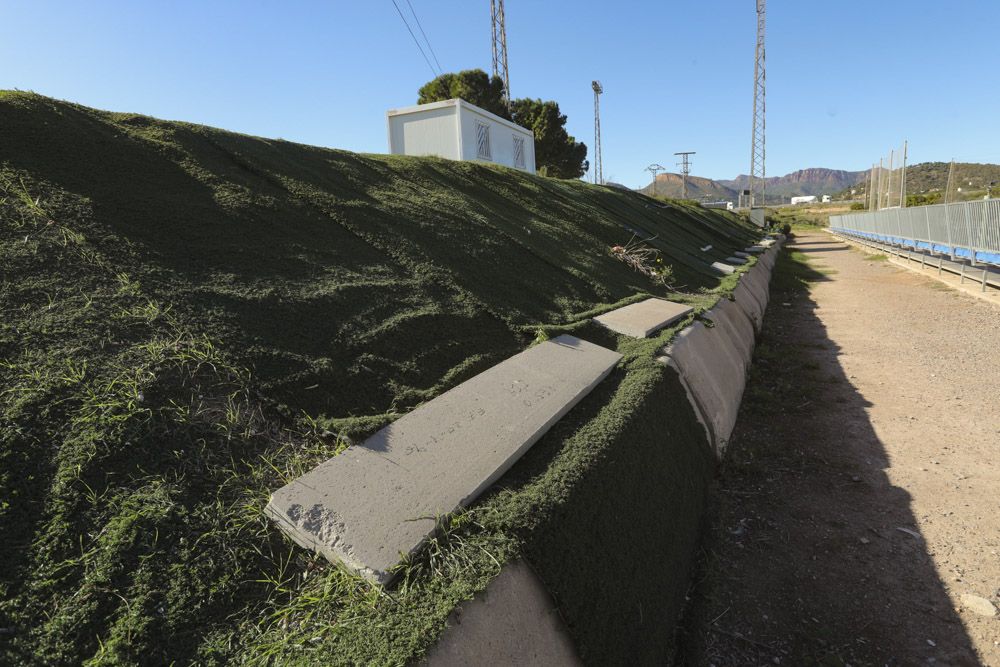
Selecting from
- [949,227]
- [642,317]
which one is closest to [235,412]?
[642,317]

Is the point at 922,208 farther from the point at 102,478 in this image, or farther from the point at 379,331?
the point at 102,478

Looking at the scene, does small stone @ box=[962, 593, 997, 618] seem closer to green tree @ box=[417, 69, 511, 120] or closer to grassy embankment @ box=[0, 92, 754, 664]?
grassy embankment @ box=[0, 92, 754, 664]

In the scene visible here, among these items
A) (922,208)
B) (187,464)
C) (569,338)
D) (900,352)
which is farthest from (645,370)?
(922,208)

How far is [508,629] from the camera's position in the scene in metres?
1.64

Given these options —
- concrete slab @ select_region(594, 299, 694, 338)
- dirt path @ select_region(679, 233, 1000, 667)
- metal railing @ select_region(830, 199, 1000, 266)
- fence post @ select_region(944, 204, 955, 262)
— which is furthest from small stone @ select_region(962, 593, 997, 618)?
fence post @ select_region(944, 204, 955, 262)

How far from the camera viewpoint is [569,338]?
12.9ft

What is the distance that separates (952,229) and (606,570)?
1508 centimetres

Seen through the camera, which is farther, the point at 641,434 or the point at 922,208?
the point at 922,208

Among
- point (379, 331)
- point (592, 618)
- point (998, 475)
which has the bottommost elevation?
point (998, 475)

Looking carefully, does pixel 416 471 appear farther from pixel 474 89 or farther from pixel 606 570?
pixel 474 89

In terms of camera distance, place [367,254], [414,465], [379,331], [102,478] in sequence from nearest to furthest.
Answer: [102,478] → [414,465] → [379,331] → [367,254]

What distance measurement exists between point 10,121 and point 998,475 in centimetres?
696

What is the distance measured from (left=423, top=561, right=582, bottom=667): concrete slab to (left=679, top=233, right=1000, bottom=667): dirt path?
1.03 metres

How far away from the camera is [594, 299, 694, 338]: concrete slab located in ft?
14.6
